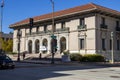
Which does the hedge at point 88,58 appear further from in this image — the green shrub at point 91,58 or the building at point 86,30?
the building at point 86,30

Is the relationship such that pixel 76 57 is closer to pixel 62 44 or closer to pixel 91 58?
pixel 91 58

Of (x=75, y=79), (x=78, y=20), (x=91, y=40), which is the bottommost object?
(x=75, y=79)

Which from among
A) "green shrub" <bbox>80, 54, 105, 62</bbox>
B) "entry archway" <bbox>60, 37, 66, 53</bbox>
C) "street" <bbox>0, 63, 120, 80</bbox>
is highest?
"entry archway" <bbox>60, 37, 66, 53</bbox>

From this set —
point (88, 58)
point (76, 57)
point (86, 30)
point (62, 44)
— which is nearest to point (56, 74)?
point (88, 58)

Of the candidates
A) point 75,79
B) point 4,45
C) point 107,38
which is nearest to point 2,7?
point 107,38

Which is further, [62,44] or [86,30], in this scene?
[62,44]

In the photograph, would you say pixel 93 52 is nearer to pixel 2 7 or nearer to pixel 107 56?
pixel 107 56

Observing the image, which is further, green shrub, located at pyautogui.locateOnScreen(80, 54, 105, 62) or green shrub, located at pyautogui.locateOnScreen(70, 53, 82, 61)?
green shrub, located at pyautogui.locateOnScreen(70, 53, 82, 61)

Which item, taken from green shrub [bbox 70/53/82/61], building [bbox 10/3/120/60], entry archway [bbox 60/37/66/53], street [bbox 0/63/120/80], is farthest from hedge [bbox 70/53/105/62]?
street [bbox 0/63/120/80]

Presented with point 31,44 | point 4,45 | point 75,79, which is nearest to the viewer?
point 75,79

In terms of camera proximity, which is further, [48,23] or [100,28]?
[48,23]

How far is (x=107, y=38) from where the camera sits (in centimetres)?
4869

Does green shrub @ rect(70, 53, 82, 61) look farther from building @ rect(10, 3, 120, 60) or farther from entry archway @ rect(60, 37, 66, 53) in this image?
entry archway @ rect(60, 37, 66, 53)

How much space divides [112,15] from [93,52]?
8944mm
